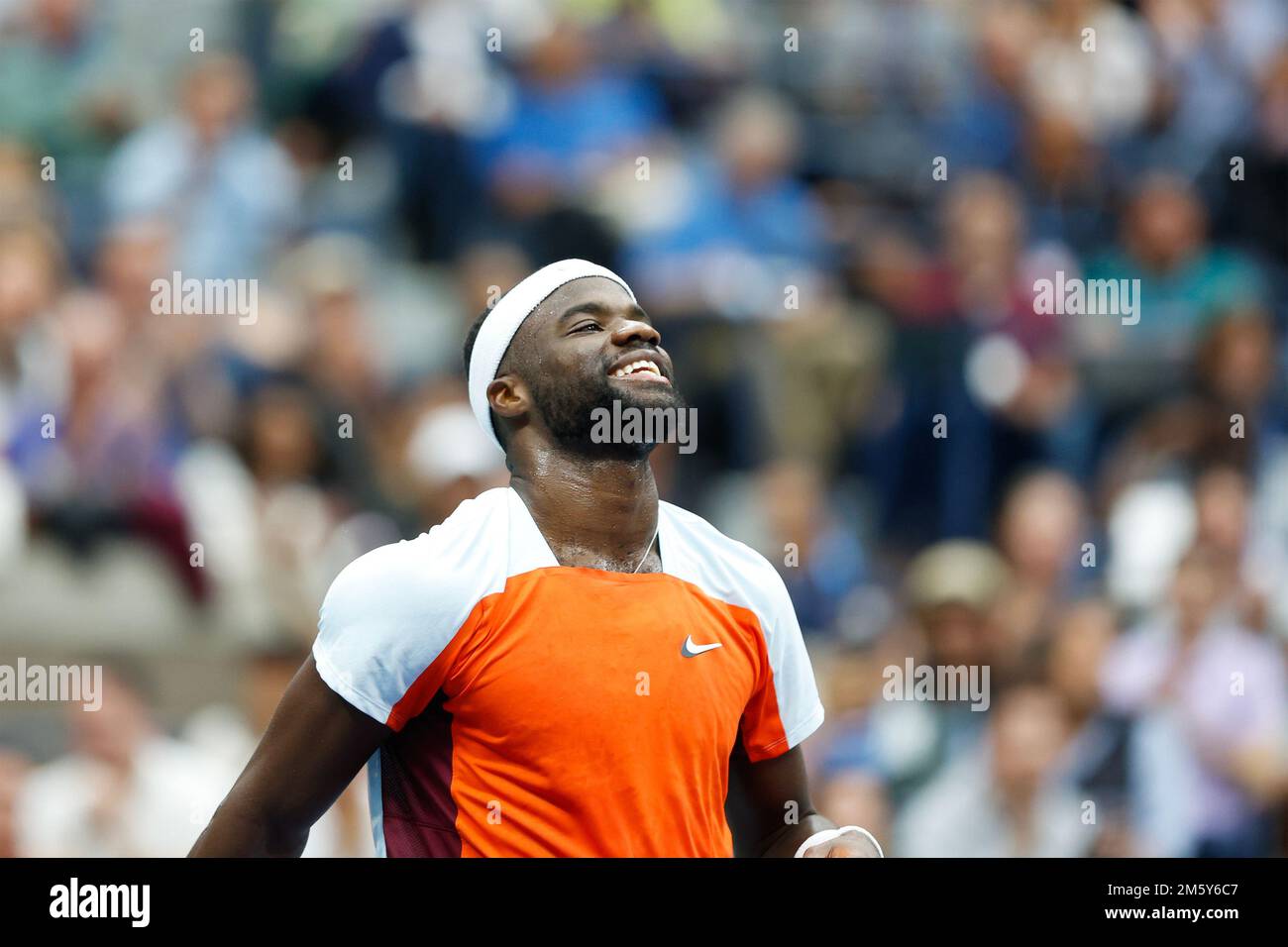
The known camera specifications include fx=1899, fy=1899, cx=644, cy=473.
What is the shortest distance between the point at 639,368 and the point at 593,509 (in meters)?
0.31

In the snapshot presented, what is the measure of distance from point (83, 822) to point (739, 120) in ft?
15.5

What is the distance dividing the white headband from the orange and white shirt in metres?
0.36

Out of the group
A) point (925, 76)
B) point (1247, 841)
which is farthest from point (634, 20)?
point (1247, 841)

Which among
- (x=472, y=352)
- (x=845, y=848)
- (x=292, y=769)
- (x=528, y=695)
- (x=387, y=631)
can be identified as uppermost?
(x=472, y=352)

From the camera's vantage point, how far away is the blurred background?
7130 mm

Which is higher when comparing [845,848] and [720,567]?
[720,567]

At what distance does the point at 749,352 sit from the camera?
829 cm

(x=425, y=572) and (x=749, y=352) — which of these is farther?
(x=749, y=352)

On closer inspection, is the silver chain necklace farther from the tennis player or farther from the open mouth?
the open mouth

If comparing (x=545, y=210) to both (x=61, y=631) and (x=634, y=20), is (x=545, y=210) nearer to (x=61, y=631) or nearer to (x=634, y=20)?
(x=634, y=20)

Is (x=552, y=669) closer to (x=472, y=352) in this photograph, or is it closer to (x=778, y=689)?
(x=778, y=689)

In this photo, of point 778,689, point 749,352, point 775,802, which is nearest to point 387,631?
point 778,689

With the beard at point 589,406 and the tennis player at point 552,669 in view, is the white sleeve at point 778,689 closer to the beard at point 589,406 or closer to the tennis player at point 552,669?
the tennis player at point 552,669

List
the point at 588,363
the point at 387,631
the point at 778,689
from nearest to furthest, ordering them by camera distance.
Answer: the point at 387,631 → the point at 588,363 → the point at 778,689
